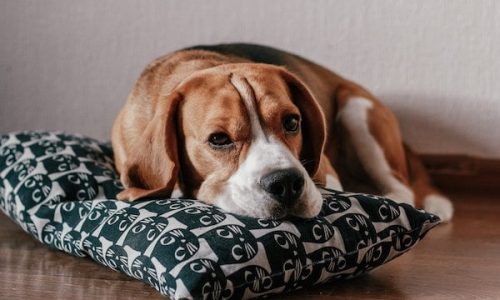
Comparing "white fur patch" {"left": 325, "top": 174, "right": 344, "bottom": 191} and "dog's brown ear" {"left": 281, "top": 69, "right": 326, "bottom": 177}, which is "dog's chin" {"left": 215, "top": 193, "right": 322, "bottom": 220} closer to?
"dog's brown ear" {"left": 281, "top": 69, "right": 326, "bottom": 177}

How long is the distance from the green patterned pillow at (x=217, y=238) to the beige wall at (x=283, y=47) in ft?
4.33

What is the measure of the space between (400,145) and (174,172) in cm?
132

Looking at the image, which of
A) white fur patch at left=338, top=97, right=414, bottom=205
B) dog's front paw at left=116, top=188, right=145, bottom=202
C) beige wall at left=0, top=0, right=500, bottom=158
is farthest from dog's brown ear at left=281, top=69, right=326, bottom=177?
beige wall at left=0, top=0, right=500, bottom=158

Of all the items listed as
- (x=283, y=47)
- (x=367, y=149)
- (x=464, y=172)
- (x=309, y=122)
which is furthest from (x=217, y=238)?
(x=464, y=172)

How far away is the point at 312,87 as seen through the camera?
10.8 feet

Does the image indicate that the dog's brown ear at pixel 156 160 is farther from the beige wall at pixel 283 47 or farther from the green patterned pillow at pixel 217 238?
the beige wall at pixel 283 47

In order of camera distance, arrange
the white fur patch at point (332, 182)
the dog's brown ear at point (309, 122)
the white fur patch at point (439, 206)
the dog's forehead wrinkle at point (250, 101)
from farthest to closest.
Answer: the white fur patch at point (439, 206), the white fur patch at point (332, 182), the dog's brown ear at point (309, 122), the dog's forehead wrinkle at point (250, 101)

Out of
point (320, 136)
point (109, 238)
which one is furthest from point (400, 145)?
point (109, 238)

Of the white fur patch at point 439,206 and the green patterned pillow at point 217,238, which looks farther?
the white fur patch at point 439,206

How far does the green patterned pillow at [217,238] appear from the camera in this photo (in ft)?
6.43

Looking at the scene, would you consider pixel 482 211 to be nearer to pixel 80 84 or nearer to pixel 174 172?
pixel 174 172

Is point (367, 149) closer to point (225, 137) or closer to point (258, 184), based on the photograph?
point (225, 137)

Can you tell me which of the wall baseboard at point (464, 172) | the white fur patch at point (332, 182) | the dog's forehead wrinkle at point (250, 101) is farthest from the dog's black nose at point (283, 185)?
the wall baseboard at point (464, 172)

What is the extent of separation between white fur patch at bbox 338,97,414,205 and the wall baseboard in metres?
0.59
